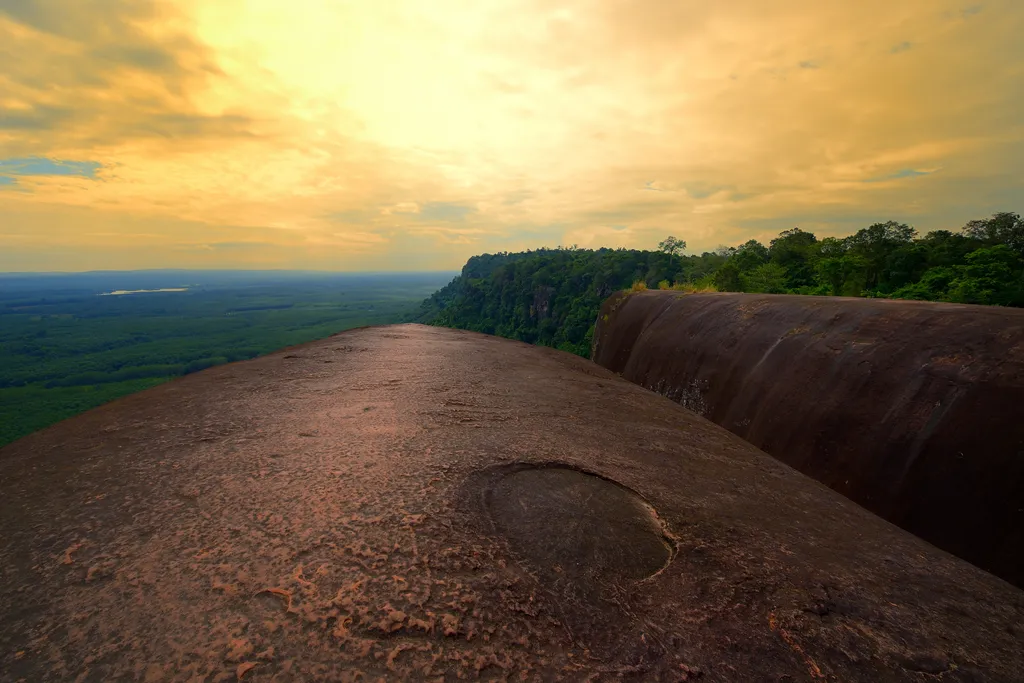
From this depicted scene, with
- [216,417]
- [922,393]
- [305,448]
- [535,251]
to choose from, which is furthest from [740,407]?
[535,251]

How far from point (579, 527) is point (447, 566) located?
0.76 meters

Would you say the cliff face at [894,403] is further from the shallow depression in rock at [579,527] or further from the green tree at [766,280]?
the green tree at [766,280]

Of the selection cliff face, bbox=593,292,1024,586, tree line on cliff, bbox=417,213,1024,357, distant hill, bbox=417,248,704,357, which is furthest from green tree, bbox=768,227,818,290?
cliff face, bbox=593,292,1024,586

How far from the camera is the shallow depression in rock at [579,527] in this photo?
2.10 meters

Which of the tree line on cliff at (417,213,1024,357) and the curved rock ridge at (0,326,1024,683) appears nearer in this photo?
the curved rock ridge at (0,326,1024,683)

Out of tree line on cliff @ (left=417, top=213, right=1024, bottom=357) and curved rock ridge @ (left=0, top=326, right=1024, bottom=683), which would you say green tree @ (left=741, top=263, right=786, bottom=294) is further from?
curved rock ridge @ (left=0, top=326, right=1024, bottom=683)

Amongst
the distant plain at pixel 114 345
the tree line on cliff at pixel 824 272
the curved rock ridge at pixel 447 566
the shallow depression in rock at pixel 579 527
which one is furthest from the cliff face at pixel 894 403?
the distant plain at pixel 114 345

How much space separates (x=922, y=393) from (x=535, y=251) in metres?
129

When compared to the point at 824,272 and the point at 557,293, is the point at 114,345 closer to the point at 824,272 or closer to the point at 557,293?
the point at 557,293

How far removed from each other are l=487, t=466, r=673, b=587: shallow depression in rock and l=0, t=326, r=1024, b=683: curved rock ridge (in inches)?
0.5

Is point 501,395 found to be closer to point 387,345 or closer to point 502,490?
point 502,490

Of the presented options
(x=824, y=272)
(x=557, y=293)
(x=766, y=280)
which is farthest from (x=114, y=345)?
(x=824, y=272)

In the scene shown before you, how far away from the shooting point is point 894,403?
3.56 metres

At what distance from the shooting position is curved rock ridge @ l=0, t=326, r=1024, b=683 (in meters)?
1.57
